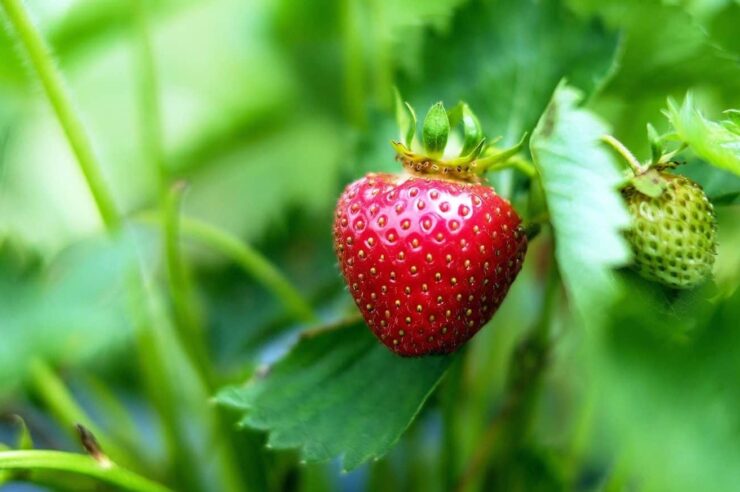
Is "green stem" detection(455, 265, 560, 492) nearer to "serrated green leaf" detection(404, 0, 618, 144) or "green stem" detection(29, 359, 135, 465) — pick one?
"serrated green leaf" detection(404, 0, 618, 144)

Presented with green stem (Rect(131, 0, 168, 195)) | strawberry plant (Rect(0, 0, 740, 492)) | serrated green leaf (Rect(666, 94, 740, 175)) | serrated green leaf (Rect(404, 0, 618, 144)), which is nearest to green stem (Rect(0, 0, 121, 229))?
strawberry plant (Rect(0, 0, 740, 492))

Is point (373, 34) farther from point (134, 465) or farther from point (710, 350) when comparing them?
point (710, 350)

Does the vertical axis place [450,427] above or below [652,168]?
below

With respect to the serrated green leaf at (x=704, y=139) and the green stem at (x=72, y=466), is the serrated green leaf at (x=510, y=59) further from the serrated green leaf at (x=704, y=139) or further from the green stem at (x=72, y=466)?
the green stem at (x=72, y=466)

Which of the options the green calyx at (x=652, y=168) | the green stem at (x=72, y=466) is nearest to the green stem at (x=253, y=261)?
the green stem at (x=72, y=466)

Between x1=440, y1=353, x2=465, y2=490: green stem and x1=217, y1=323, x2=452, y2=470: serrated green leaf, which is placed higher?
x1=217, y1=323, x2=452, y2=470: serrated green leaf

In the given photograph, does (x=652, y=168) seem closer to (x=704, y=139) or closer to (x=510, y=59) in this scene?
(x=704, y=139)

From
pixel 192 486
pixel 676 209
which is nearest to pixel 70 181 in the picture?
pixel 192 486

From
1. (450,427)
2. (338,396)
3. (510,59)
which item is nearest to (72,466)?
(338,396)
